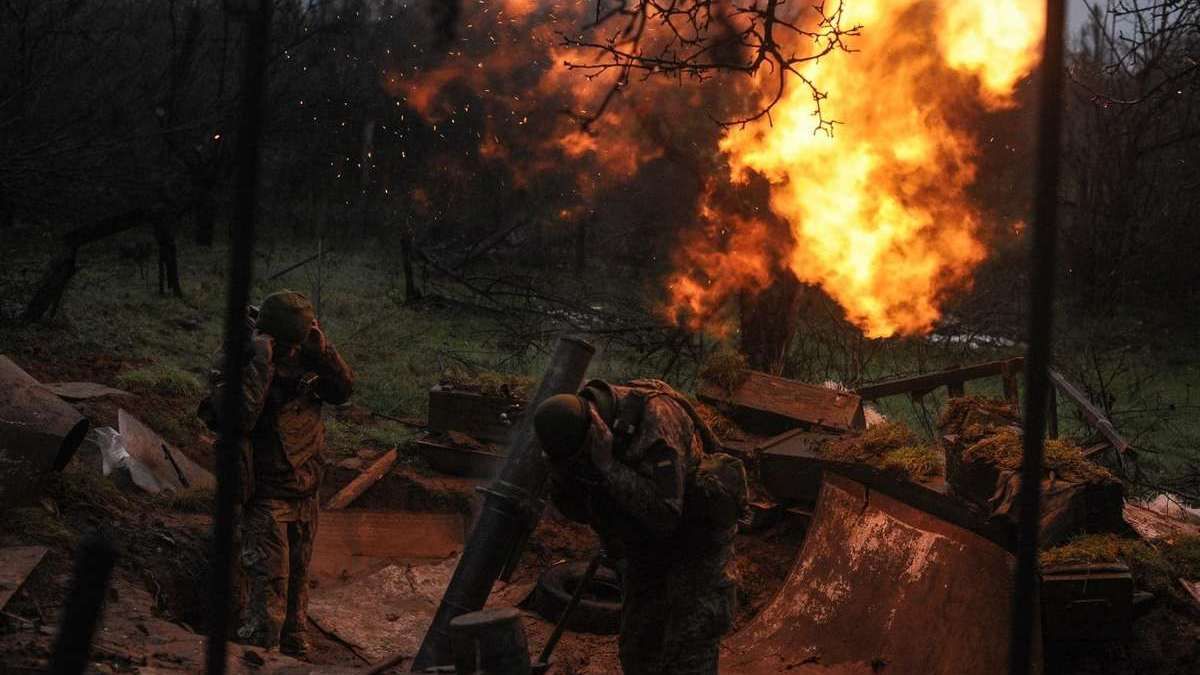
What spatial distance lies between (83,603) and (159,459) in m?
7.75

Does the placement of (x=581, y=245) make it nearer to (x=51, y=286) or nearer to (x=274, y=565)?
(x=51, y=286)

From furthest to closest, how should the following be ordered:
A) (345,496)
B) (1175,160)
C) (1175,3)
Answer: (1175,160)
(345,496)
(1175,3)

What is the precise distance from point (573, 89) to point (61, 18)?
6.31m

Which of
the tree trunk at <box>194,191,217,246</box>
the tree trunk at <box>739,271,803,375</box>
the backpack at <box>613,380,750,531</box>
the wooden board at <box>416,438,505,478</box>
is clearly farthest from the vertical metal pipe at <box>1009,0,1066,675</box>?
the tree trunk at <box>194,191,217,246</box>

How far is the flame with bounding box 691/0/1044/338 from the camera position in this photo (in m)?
9.83

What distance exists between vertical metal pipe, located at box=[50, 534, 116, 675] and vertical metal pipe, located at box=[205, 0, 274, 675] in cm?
30

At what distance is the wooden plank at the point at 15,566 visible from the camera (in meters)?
5.17

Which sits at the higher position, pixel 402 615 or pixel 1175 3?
pixel 1175 3

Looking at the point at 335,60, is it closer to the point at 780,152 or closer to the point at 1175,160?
the point at 780,152

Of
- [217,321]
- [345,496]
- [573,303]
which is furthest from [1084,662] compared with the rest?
[217,321]

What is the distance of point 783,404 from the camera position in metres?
8.58

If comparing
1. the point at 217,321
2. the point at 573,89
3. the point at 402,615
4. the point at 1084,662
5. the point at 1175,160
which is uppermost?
the point at 1175,160

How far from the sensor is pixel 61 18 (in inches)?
507

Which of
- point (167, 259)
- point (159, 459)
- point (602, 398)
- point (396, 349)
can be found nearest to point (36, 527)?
point (159, 459)
